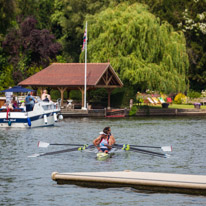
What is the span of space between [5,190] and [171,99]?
196ft

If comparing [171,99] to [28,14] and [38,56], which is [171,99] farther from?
[28,14]

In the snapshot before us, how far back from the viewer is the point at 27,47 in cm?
7569

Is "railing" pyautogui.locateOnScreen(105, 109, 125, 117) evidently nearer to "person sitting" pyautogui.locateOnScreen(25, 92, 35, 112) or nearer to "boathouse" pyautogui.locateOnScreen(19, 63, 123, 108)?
"boathouse" pyautogui.locateOnScreen(19, 63, 123, 108)

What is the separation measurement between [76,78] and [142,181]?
4254cm

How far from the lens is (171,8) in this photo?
267 feet

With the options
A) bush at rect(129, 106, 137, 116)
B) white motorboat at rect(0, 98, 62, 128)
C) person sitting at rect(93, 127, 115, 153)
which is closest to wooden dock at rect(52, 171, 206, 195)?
person sitting at rect(93, 127, 115, 153)

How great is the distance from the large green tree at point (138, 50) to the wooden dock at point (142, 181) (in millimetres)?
41999

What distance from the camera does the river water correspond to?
18062 millimetres

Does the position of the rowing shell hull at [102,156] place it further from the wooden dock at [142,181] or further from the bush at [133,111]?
the bush at [133,111]

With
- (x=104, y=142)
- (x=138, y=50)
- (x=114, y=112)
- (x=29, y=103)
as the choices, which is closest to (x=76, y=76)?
(x=114, y=112)

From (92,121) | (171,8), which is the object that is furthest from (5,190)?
(171,8)

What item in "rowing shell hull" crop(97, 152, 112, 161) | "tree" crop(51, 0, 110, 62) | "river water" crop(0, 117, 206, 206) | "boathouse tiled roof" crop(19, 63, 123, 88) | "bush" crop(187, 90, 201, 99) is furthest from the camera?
"tree" crop(51, 0, 110, 62)

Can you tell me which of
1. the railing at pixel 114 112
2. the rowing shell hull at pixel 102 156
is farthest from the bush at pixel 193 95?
the rowing shell hull at pixel 102 156

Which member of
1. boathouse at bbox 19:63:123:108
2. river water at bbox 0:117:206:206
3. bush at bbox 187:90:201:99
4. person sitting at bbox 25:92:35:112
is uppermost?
boathouse at bbox 19:63:123:108
